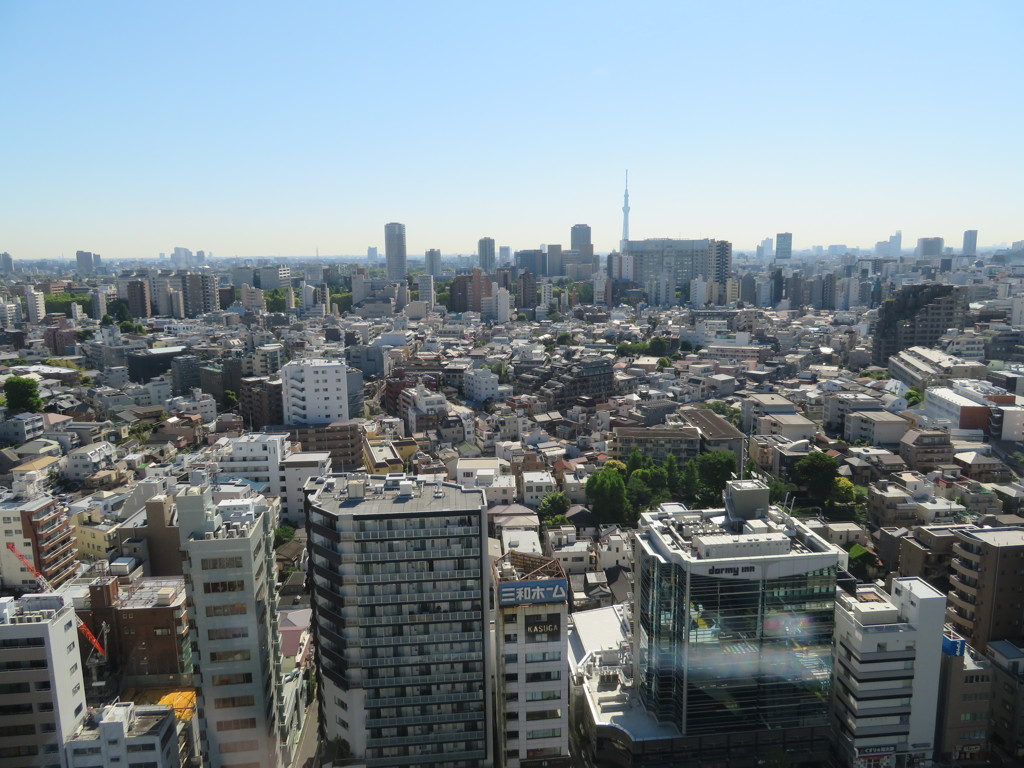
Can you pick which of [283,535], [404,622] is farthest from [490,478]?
[404,622]

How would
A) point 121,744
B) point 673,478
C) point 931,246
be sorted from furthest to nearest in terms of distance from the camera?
point 931,246 < point 673,478 < point 121,744

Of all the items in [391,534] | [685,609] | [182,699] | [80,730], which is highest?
[391,534]

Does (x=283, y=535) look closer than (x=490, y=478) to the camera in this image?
Yes

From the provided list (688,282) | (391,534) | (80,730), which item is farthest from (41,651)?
(688,282)

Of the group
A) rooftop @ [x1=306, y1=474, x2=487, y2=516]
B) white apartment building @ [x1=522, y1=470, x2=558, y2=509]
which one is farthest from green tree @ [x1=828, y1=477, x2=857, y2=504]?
rooftop @ [x1=306, y1=474, x2=487, y2=516]

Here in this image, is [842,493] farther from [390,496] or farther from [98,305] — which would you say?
[98,305]

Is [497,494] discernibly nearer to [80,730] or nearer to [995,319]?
[80,730]
